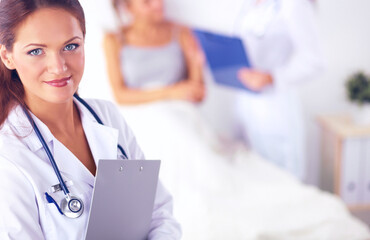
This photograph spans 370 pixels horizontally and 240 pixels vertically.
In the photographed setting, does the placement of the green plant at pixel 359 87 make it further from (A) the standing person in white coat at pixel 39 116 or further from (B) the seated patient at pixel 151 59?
(A) the standing person in white coat at pixel 39 116

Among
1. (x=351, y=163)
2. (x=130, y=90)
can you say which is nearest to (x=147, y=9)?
(x=130, y=90)

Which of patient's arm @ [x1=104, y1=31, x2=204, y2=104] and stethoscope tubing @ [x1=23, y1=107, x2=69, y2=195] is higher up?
stethoscope tubing @ [x1=23, y1=107, x2=69, y2=195]

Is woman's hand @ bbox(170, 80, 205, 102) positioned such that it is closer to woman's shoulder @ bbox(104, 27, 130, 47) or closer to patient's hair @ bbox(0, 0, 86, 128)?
woman's shoulder @ bbox(104, 27, 130, 47)

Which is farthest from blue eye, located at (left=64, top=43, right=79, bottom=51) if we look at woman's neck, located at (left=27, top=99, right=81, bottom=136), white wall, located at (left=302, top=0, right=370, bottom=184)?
white wall, located at (left=302, top=0, right=370, bottom=184)

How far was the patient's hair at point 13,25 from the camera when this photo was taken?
71cm

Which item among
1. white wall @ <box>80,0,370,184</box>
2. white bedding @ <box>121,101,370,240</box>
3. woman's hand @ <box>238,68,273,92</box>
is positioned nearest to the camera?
white bedding @ <box>121,101,370,240</box>

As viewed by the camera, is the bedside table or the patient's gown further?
the bedside table

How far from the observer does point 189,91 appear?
94.0 inches

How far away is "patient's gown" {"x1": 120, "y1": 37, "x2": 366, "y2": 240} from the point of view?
163cm

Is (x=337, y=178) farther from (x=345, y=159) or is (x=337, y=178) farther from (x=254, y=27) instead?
(x=254, y=27)

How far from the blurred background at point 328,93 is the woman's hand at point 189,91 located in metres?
0.12

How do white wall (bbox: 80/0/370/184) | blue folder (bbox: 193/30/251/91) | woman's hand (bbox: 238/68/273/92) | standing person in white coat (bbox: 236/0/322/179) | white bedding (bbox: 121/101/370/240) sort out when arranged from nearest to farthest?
white bedding (bbox: 121/101/370/240)
standing person in white coat (bbox: 236/0/322/179)
blue folder (bbox: 193/30/251/91)
woman's hand (bbox: 238/68/273/92)
white wall (bbox: 80/0/370/184)

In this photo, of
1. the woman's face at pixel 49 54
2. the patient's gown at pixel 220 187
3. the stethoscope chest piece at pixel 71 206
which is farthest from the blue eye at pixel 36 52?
the patient's gown at pixel 220 187

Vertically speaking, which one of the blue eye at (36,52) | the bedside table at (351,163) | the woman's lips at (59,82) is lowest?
the bedside table at (351,163)
